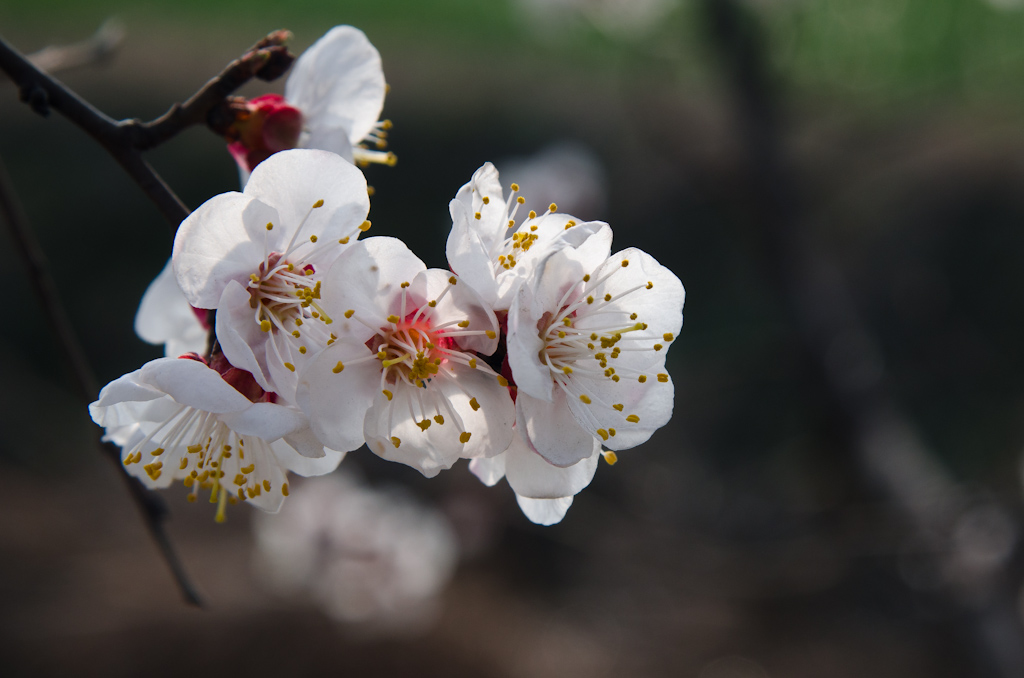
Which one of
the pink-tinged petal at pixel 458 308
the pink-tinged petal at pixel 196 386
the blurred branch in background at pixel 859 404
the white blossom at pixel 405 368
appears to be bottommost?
the pink-tinged petal at pixel 196 386

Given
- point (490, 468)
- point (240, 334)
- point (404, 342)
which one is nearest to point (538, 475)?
point (490, 468)

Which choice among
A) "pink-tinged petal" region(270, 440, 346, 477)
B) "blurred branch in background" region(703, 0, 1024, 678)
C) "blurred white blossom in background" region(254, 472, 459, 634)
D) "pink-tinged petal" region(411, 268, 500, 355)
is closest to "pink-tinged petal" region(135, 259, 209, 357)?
"pink-tinged petal" region(270, 440, 346, 477)

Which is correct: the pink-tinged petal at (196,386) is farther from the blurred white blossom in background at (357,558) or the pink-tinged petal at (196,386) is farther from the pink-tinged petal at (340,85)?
the blurred white blossom in background at (357,558)

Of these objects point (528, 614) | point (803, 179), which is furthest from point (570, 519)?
point (803, 179)

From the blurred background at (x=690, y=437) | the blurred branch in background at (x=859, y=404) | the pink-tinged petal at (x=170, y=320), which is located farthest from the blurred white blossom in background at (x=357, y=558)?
the pink-tinged petal at (x=170, y=320)

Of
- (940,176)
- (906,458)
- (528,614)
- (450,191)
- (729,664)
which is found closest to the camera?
(906,458)

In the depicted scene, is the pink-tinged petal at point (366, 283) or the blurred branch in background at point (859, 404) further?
the blurred branch in background at point (859, 404)

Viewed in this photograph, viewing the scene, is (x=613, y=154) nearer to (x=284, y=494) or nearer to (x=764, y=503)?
(x=764, y=503)
